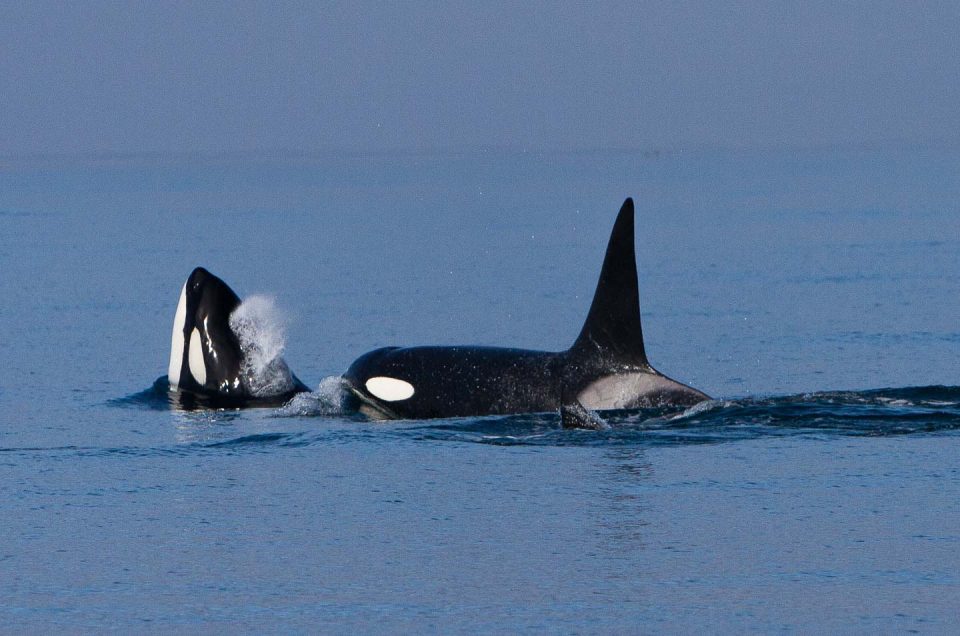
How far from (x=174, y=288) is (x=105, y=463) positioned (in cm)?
1258

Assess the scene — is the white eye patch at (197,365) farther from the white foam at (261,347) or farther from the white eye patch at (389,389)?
the white eye patch at (389,389)

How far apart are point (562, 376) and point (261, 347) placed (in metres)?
2.94

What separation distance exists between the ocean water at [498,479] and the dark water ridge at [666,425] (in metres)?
0.03

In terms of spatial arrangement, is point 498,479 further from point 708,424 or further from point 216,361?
point 216,361

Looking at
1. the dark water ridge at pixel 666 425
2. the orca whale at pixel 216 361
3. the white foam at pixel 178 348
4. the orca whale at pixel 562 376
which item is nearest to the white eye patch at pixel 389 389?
the orca whale at pixel 562 376

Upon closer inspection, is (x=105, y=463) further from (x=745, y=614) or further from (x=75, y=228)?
(x=75, y=228)

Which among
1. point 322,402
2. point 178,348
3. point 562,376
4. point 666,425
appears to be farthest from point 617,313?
point 178,348

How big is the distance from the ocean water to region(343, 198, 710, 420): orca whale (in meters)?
0.32

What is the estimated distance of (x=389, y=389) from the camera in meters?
11.4

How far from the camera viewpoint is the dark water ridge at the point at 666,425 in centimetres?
957

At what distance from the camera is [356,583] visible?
20.8ft

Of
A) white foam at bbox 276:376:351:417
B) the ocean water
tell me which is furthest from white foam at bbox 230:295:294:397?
the ocean water

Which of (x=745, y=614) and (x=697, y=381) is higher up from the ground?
(x=697, y=381)

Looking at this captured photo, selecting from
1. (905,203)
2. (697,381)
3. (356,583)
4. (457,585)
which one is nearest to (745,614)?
(457,585)
